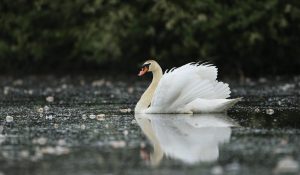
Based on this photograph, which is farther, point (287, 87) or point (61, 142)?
point (287, 87)

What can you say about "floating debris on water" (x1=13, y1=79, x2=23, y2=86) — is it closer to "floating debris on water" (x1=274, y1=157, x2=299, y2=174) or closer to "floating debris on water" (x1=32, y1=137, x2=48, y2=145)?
"floating debris on water" (x1=32, y1=137, x2=48, y2=145)

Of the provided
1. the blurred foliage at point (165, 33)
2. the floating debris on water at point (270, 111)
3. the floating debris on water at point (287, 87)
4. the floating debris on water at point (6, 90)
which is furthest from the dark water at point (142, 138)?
the blurred foliage at point (165, 33)

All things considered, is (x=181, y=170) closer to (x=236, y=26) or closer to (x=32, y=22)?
(x=236, y=26)

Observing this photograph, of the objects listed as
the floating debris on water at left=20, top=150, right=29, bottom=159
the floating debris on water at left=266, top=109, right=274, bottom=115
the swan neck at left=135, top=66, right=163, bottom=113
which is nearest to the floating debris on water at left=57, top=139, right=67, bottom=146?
the floating debris on water at left=20, top=150, right=29, bottom=159

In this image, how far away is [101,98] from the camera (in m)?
17.1

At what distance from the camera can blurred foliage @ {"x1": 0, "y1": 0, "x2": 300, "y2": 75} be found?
23.6m

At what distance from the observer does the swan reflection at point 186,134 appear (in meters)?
8.44

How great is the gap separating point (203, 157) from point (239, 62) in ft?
52.8

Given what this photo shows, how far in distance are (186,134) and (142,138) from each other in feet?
2.11

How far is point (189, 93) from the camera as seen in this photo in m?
12.9

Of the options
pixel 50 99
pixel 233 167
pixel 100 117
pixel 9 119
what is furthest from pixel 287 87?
pixel 233 167

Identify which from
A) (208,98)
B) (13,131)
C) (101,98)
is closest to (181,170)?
(13,131)

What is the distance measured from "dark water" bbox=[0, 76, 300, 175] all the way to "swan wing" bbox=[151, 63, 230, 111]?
26 cm

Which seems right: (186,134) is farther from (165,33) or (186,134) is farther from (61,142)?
(165,33)
